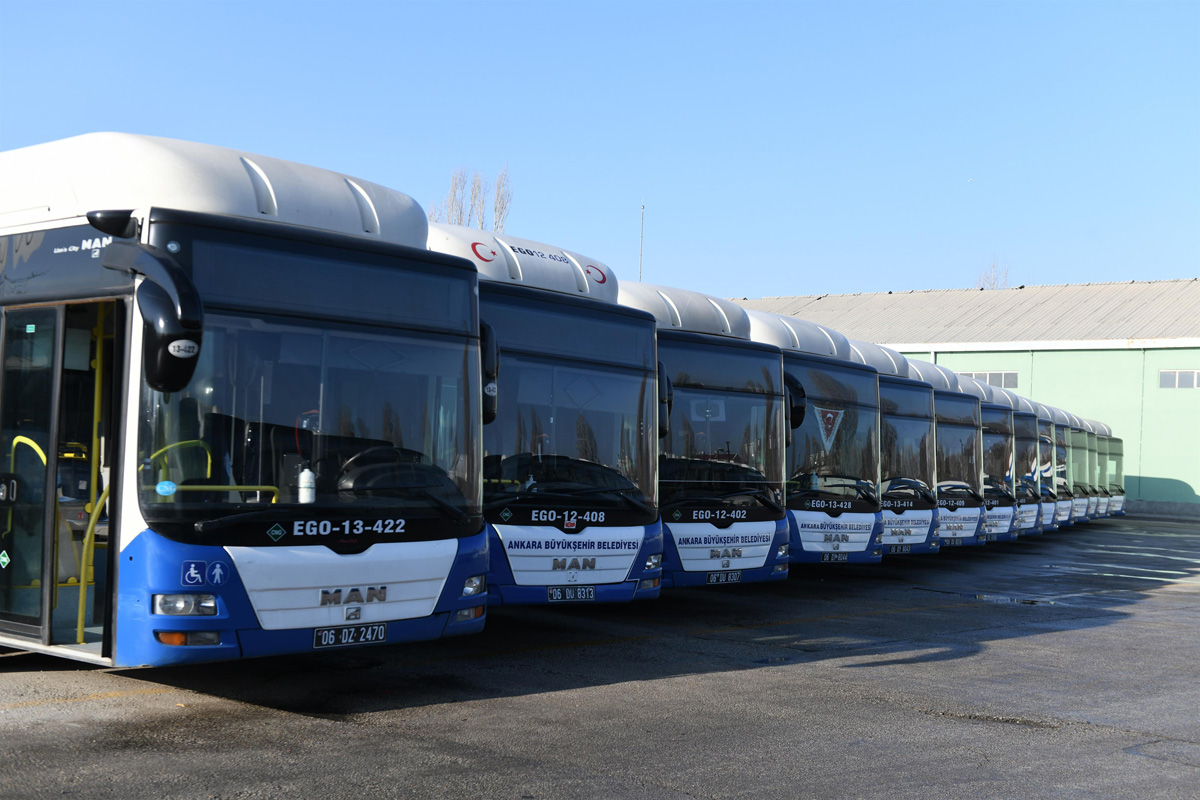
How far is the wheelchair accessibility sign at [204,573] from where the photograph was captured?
607 centimetres

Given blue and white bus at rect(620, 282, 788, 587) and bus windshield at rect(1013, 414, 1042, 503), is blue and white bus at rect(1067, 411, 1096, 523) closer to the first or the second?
bus windshield at rect(1013, 414, 1042, 503)

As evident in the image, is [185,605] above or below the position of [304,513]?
below

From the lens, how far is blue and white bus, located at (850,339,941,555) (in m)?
16.8

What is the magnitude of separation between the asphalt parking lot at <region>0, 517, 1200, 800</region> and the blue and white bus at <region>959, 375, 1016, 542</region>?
10826 millimetres

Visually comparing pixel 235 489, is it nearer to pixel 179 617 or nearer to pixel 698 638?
pixel 179 617

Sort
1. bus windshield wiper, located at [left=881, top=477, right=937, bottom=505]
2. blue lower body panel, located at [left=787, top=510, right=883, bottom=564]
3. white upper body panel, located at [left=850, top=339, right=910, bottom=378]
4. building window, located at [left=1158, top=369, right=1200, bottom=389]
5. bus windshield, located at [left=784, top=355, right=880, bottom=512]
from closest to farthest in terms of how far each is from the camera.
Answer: blue lower body panel, located at [left=787, top=510, right=883, bottom=564]
bus windshield, located at [left=784, top=355, right=880, bottom=512]
bus windshield wiper, located at [left=881, top=477, right=937, bottom=505]
white upper body panel, located at [left=850, top=339, right=910, bottom=378]
building window, located at [left=1158, top=369, right=1200, bottom=389]

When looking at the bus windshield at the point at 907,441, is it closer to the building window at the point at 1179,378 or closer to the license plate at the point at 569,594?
the license plate at the point at 569,594

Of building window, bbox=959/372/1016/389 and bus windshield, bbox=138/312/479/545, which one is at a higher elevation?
building window, bbox=959/372/1016/389

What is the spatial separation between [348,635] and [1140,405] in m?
45.5

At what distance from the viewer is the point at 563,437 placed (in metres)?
9.40

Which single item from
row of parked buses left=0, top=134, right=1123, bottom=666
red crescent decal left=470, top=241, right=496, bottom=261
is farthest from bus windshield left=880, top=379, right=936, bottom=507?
red crescent decal left=470, top=241, right=496, bottom=261

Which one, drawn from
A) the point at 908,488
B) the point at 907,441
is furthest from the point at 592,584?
the point at 907,441

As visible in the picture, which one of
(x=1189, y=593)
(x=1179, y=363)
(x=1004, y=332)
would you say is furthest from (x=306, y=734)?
(x=1004, y=332)

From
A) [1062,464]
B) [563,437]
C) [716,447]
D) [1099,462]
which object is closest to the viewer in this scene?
[563,437]
